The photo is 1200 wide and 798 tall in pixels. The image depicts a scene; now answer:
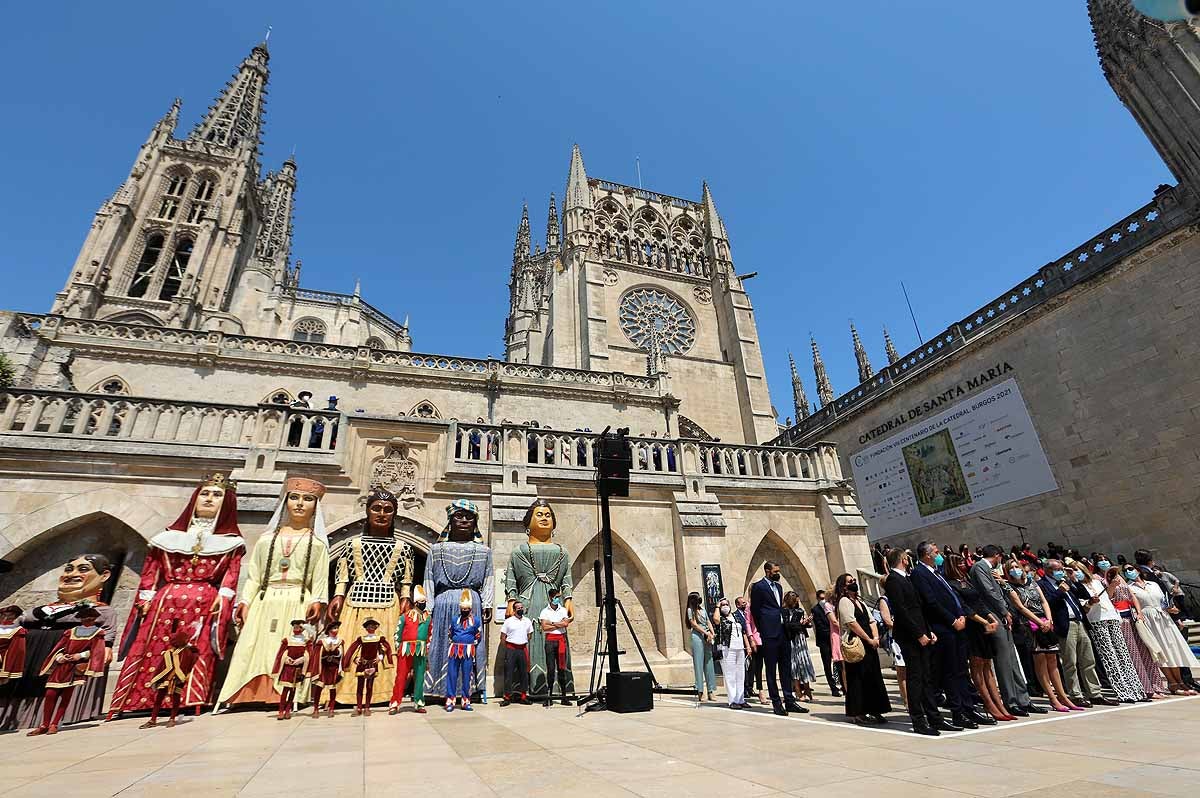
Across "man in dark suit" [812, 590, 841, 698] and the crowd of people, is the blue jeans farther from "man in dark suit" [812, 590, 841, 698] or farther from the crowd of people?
"man in dark suit" [812, 590, 841, 698]

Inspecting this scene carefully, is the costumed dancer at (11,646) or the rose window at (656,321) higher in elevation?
the rose window at (656,321)

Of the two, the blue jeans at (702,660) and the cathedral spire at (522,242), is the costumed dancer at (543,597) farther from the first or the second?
the cathedral spire at (522,242)

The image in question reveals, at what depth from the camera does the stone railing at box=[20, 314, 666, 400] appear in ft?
51.3

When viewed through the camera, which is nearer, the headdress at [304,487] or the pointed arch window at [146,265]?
the headdress at [304,487]

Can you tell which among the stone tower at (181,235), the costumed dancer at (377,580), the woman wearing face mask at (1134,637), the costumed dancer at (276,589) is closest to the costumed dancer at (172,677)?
the costumed dancer at (276,589)

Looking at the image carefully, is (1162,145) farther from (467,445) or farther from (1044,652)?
(467,445)

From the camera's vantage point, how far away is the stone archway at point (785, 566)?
11359mm

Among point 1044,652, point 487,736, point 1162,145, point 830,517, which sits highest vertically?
point 1162,145

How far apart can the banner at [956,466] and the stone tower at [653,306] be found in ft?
28.9

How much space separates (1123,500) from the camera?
13.2m

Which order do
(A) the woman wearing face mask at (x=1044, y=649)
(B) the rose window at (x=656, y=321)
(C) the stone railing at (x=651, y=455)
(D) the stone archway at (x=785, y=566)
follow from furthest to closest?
1. (B) the rose window at (x=656, y=321)
2. (D) the stone archway at (x=785, y=566)
3. (C) the stone railing at (x=651, y=455)
4. (A) the woman wearing face mask at (x=1044, y=649)

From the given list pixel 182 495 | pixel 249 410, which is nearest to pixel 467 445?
pixel 249 410

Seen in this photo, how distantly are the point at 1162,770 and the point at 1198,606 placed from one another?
13.6 metres

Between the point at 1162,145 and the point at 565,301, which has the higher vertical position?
the point at 565,301
